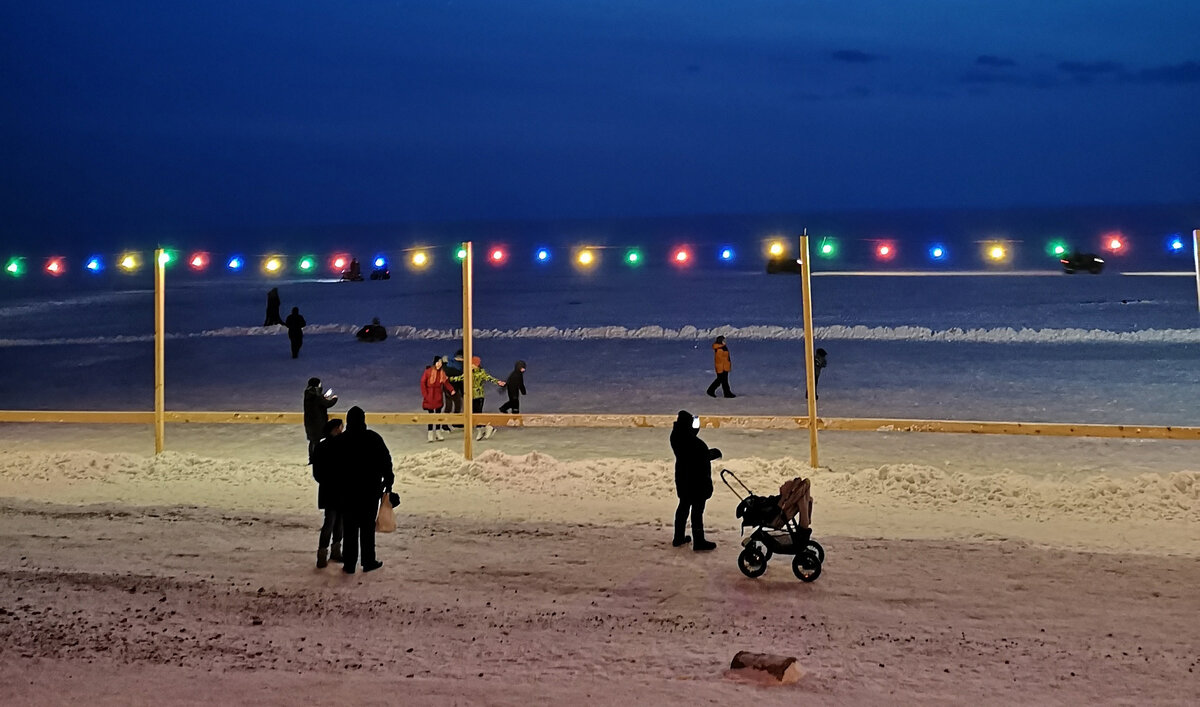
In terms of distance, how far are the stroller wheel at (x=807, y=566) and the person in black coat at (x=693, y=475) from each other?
1110 millimetres

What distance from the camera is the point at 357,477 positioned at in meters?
9.10

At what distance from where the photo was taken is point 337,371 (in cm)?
2686

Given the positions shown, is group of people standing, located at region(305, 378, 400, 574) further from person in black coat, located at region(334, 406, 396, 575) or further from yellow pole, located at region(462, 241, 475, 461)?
yellow pole, located at region(462, 241, 475, 461)

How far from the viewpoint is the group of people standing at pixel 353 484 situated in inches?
358

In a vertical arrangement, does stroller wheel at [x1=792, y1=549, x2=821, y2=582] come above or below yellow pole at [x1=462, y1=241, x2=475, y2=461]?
below

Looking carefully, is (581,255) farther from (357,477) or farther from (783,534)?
(783,534)

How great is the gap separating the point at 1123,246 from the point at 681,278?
5452cm

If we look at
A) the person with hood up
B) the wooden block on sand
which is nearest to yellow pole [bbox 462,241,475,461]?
the person with hood up

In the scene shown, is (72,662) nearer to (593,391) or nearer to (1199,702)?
(1199,702)

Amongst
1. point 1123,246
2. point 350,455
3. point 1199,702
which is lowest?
point 1199,702

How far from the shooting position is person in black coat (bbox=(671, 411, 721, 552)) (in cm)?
965

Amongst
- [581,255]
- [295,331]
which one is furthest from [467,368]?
[295,331]

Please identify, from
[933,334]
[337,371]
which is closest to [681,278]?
[933,334]

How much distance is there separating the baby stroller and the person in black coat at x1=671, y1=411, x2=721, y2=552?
669mm
